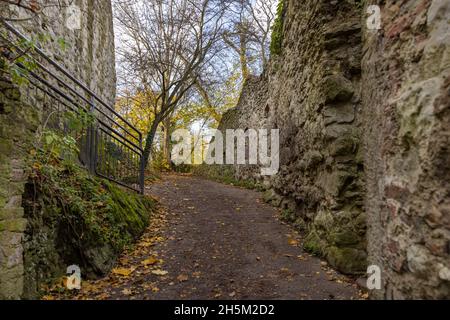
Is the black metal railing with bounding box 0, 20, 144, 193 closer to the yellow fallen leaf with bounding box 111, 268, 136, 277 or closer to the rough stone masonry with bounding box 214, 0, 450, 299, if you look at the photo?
Answer: the yellow fallen leaf with bounding box 111, 268, 136, 277

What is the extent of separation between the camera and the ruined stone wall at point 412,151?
171 cm

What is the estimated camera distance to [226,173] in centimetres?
1107

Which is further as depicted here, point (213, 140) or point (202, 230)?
point (213, 140)

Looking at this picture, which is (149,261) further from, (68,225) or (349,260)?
(349,260)

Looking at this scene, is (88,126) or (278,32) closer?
(88,126)

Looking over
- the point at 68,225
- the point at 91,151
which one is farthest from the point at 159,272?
the point at 91,151

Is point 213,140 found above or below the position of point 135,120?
below

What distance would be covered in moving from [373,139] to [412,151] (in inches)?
31.4

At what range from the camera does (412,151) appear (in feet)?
6.53

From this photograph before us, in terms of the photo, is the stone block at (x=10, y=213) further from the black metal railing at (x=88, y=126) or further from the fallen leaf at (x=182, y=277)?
the fallen leaf at (x=182, y=277)

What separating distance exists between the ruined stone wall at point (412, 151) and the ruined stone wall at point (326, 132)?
396 millimetres
